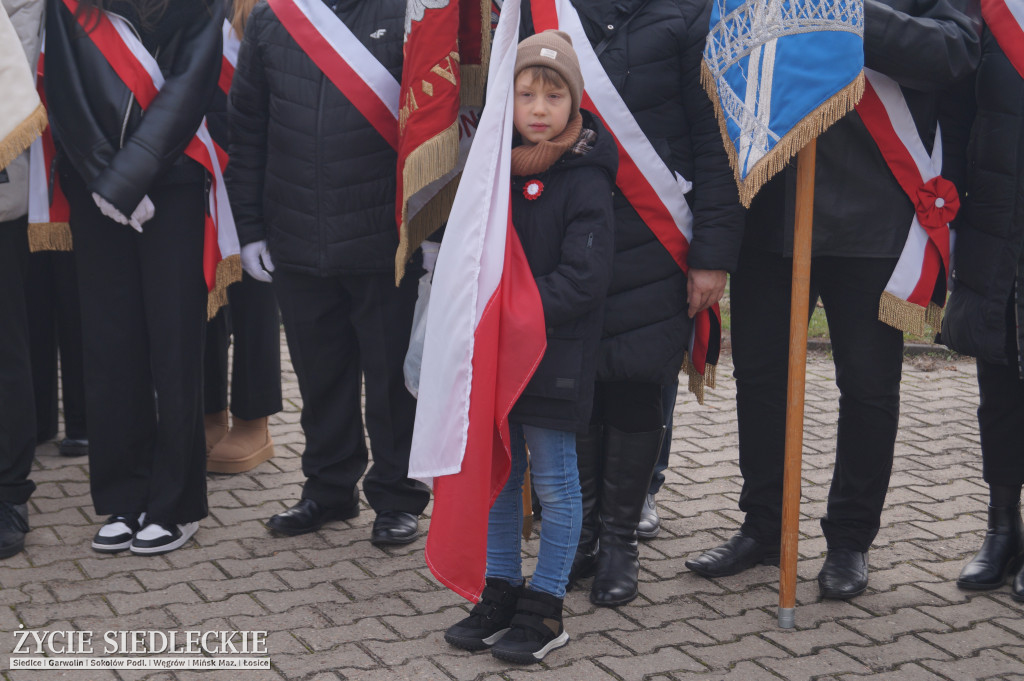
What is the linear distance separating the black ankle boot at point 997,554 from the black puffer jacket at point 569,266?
55.3 inches

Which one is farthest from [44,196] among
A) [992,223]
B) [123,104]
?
[992,223]

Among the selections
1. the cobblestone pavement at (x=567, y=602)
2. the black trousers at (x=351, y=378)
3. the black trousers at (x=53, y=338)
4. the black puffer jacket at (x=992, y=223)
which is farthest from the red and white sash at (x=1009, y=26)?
the black trousers at (x=53, y=338)

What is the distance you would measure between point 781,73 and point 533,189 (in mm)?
693

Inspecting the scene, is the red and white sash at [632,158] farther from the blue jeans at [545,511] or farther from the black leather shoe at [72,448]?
the black leather shoe at [72,448]

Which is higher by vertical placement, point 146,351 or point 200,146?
point 200,146

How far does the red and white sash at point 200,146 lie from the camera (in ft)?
11.8

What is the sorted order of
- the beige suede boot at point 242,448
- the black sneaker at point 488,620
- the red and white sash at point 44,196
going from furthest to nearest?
the beige suede boot at point 242,448, the red and white sash at point 44,196, the black sneaker at point 488,620

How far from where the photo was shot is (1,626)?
3.24m

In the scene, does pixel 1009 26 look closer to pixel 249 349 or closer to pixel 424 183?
pixel 424 183

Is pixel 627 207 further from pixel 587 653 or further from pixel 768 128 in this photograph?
pixel 587 653

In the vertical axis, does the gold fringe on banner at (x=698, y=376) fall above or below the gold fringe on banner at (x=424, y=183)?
below

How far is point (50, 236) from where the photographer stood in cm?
386

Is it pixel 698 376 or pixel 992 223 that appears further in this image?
pixel 698 376

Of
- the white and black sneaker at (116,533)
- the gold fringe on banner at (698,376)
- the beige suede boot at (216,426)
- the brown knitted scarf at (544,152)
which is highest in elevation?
the brown knitted scarf at (544,152)
